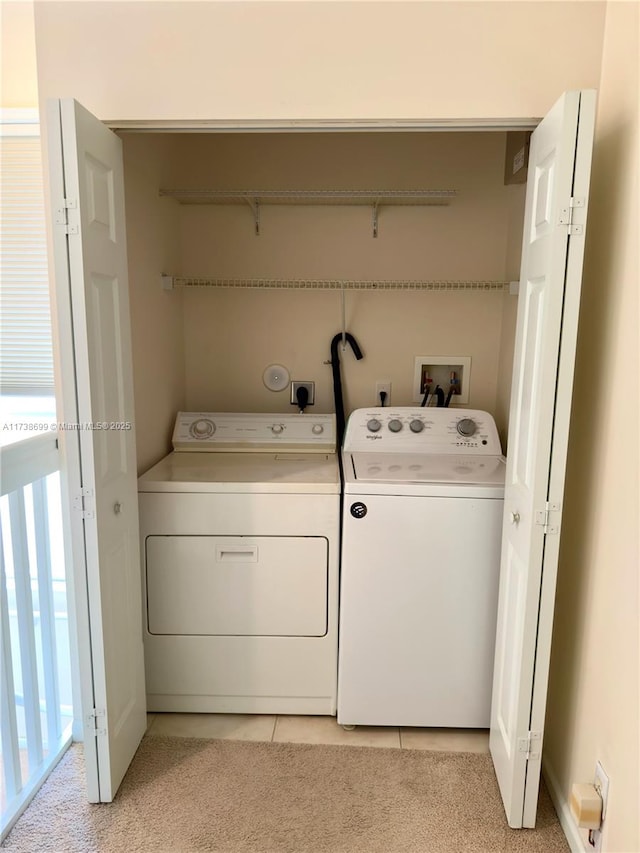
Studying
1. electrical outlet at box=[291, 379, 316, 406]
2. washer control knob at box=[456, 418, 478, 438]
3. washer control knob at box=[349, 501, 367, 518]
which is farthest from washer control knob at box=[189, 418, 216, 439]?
washer control knob at box=[456, 418, 478, 438]

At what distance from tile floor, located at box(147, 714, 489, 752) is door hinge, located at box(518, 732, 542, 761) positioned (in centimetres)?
45

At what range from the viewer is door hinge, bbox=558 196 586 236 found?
1360 millimetres

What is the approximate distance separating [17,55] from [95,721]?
2.05 metres

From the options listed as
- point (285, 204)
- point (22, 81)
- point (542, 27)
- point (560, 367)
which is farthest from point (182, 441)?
point (542, 27)

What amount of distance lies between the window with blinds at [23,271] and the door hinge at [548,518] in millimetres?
1561

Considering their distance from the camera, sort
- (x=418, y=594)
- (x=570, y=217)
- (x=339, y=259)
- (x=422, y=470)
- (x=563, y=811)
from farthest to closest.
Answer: (x=339, y=259) < (x=422, y=470) < (x=418, y=594) < (x=563, y=811) < (x=570, y=217)

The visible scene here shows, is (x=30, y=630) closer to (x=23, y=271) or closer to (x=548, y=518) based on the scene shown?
(x=23, y=271)

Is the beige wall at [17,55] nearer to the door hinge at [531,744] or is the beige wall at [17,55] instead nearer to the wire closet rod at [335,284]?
the wire closet rod at [335,284]

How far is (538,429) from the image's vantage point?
1469mm

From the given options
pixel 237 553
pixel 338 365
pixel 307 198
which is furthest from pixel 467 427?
pixel 307 198

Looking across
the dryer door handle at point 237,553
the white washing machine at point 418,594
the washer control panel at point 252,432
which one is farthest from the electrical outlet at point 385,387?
the dryer door handle at point 237,553

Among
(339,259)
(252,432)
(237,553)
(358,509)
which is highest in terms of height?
(339,259)

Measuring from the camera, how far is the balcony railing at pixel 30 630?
1.67 m

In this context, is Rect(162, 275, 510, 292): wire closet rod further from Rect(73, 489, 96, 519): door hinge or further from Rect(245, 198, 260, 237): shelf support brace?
Rect(73, 489, 96, 519): door hinge
